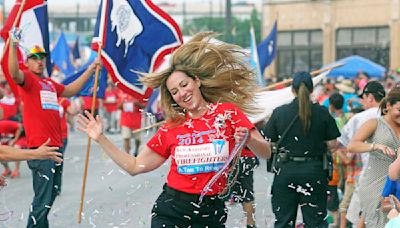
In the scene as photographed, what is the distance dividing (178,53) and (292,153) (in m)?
2.40

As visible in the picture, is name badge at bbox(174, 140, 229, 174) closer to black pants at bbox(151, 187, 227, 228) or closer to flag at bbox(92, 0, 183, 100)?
black pants at bbox(151, 187, 227, 228)

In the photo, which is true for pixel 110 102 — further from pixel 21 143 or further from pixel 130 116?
pixel 21 143

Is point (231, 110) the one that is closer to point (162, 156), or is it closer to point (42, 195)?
point (162, 156)

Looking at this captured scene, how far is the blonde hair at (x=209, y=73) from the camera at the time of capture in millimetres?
6332

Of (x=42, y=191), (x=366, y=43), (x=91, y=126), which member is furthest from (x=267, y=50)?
(x=366, y=43)

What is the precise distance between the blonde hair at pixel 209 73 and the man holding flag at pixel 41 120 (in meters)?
2.53

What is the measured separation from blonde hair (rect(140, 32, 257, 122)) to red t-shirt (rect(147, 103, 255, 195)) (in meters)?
0.15

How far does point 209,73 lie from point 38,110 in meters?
3.12

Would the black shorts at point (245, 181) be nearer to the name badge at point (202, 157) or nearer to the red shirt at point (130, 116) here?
the name badge at point (202, 157)

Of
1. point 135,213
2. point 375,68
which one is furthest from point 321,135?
point 375,68

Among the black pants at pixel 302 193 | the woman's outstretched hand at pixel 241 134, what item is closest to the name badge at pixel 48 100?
the black pants at pixel 302 193

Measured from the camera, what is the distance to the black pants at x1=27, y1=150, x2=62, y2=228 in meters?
8.77

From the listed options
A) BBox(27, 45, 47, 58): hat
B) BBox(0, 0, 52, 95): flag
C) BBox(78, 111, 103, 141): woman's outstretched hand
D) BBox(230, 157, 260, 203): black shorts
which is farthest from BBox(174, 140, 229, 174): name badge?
BBox(0, 0, 52, 95): flag

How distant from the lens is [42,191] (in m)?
8.85
